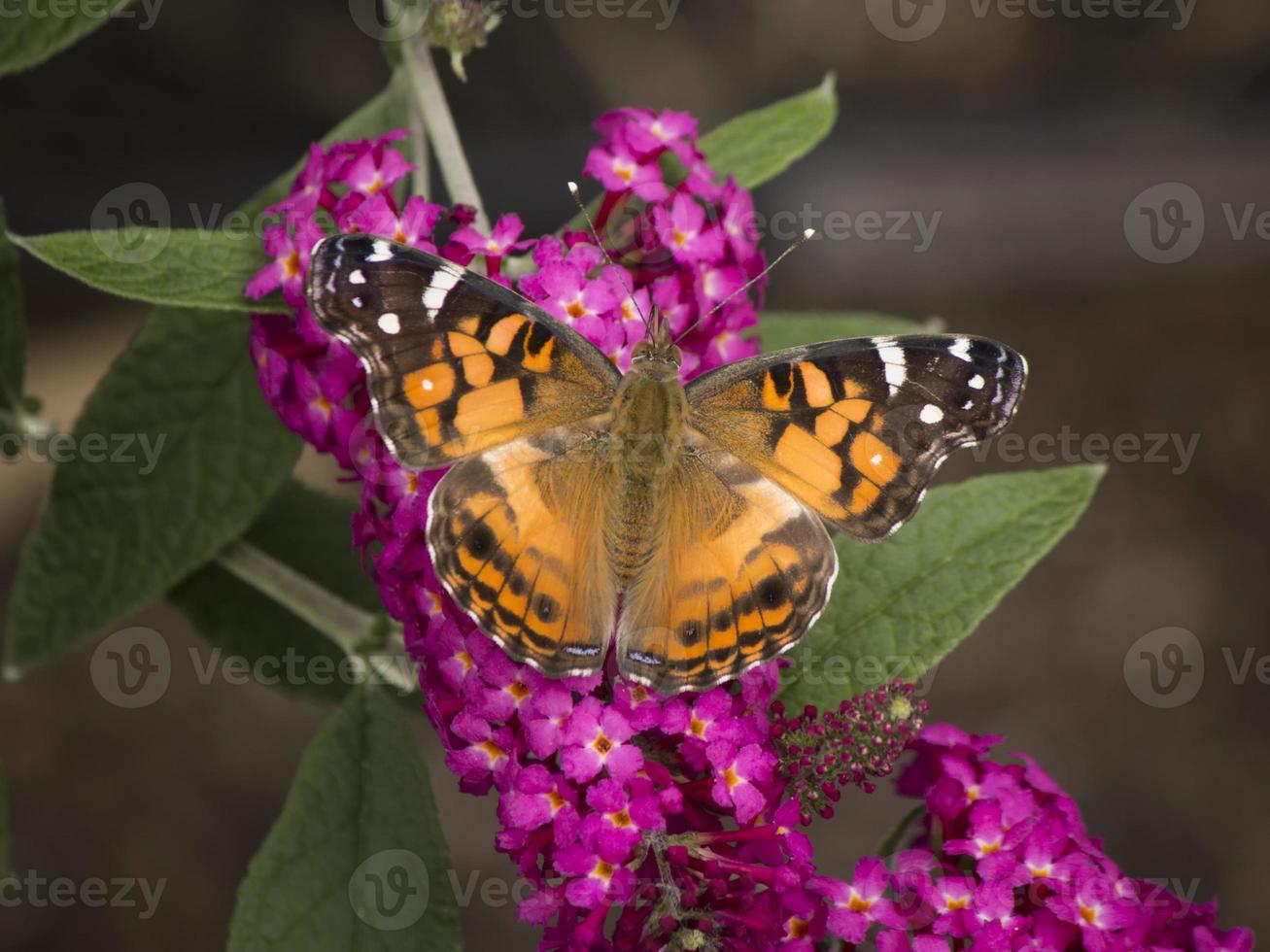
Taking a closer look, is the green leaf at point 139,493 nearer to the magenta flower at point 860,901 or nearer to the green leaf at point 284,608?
the green leaf at point 284,608

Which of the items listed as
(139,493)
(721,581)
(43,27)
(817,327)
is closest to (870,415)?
(721,581)

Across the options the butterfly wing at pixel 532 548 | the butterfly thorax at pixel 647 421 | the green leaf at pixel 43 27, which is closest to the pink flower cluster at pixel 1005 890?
the butterfly wing at pixel 532 548

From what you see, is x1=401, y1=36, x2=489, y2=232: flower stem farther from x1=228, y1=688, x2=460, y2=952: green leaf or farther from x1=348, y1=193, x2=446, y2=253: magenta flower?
x1=228, y1=688, x2=460, y2=952: green leaf

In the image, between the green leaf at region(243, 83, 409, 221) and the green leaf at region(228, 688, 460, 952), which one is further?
the green leaf at region(243, 83, 409, 221)

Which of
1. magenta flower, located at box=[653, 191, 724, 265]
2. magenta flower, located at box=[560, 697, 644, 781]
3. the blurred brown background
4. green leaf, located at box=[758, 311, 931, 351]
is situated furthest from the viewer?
the blurred brown background

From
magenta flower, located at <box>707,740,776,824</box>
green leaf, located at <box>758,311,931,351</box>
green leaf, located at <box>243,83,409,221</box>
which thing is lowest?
magenta flower, located at <box>707,740,776,824</box>

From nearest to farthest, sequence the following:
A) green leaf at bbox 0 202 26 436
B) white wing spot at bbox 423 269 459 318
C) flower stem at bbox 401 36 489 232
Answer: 1. white wing spot at bbox 423 269 459 318
2. flower stem at bbox 401 36 489 232
3. green leaf at bbox 0 202 26 436

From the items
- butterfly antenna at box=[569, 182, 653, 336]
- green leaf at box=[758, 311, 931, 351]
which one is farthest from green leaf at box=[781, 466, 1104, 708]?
green leaf at box=[758, 311, 931, 351]

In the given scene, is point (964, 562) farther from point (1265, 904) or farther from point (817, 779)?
point (1265, 904)
